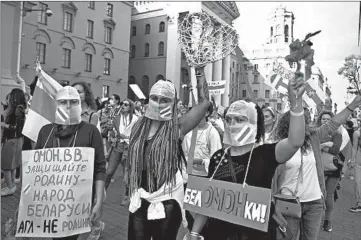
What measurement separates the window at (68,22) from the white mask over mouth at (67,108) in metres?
33.3

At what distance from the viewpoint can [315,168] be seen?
4.04 meters

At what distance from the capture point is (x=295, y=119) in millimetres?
2580

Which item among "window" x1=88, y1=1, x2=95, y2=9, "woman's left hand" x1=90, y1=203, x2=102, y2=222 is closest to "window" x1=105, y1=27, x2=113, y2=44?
"window" x1=88, y1=1, x2=95, y2=9

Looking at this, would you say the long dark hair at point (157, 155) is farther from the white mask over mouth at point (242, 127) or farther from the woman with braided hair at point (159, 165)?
the white mask over mouth at point (242, 127)

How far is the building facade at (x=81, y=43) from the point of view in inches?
1227

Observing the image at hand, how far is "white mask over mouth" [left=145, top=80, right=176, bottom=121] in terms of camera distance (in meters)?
3.33

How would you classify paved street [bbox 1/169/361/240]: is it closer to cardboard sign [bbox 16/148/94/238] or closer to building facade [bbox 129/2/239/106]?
cardboard sign [bbox 16/148/94/238]

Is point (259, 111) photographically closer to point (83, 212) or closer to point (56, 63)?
point (83, 212)

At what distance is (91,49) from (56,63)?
212 inches

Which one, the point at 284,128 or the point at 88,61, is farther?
the point at 88,61

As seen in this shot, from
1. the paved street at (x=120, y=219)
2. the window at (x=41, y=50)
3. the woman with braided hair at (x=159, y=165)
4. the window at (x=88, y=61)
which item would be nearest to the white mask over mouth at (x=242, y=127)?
the woman with braided hair at (x=159, y=165)

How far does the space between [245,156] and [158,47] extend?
50.9 metres

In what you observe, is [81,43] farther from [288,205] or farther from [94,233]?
[288,205]

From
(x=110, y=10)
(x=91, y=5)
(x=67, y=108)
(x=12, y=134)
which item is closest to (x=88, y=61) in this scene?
(x=91, y=5)
